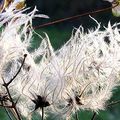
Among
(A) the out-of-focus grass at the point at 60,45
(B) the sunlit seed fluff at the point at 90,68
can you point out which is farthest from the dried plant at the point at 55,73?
(A) the out-of-focus grass at the point at 60,45

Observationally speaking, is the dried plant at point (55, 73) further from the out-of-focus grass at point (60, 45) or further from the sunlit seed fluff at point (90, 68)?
the out-of-focus grass at point (60, 45)

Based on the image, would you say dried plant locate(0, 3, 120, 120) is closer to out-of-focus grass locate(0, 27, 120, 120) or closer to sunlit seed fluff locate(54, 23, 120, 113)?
sunlit seed fluff locate(54, 23, 120, 113)

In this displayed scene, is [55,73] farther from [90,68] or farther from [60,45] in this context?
[60,45]

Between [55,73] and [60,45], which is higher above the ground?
[55,73]

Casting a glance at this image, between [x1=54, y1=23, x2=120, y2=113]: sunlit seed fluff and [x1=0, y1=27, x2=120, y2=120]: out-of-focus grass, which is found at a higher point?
[x1=54, y1=23, x2=120, y2=113]: sunlit seed fluff

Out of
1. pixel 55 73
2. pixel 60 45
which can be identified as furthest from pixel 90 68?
pixel 60 45

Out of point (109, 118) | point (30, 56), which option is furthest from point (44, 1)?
point (30, 56)

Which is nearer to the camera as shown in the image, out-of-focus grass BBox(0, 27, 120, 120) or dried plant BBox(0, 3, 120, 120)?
dried plant BBox(0, 3, 120, 120)

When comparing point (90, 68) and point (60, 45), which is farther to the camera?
point (60, 45)

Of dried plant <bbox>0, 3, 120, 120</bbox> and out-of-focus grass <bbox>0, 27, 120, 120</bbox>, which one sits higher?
dried plant <bbox>0, 3, 120, 120</bbox>

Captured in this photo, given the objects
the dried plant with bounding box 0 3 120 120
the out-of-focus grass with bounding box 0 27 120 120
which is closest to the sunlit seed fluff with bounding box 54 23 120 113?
the dried plant with bounding box 0 3 120 120

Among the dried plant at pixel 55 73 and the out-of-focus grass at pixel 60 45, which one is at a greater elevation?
the dried plant at pixel 55 73
